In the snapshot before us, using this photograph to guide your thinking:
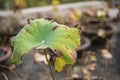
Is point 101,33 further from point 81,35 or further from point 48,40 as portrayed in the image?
point 48,40

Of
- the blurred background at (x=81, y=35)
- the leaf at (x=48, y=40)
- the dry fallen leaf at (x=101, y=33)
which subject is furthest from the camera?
the dry fallen leaf at (x=101, y=33)

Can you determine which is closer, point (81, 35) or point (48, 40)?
point (48, 40)

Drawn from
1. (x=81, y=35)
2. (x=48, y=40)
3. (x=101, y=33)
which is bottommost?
(x=101, y=33)

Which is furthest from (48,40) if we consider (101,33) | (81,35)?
(101,33)

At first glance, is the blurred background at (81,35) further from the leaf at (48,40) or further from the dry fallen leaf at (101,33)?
the leaf at (48,40)

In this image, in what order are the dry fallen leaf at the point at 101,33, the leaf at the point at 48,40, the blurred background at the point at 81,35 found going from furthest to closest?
the dry fallen leaf at the point at 101,33, the blurred background at the point at 81,35, the leaf at the point at 48,40

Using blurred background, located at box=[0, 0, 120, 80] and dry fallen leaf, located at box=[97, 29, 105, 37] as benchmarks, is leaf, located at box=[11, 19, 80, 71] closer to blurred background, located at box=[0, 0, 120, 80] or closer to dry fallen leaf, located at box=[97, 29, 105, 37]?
blurred background, located at box=[0, 0, 120, 80]

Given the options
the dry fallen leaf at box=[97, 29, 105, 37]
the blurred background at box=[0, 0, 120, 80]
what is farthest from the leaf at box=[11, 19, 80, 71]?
the dry fallen leaf at box=[97, 29, 105, 37]

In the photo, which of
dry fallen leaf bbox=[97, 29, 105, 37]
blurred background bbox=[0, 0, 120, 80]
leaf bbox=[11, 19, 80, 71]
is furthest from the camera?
dry fallen leaf bbox=[97, 29, 105, 37]

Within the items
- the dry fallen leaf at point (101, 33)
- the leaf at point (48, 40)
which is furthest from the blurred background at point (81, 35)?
the leaf at point (48, 40)
